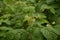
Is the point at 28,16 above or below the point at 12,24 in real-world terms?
above

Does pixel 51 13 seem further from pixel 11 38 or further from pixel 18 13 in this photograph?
pixel 11 38

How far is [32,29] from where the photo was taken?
1.69m

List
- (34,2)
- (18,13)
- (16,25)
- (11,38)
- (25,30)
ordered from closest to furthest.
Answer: (11,38) < (25,30) < (16,25) < (18,13) < (34,2)

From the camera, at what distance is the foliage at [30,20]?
1644 millimetres

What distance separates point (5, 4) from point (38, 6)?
487 millimetres

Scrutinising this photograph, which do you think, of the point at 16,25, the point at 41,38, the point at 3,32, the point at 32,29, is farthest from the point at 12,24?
the point at 41,38

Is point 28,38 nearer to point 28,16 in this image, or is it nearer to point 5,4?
point 28,16

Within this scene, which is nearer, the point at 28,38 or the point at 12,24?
the point at 28,38

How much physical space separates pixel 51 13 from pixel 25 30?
0.53 metres

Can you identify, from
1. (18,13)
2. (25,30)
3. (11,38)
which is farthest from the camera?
(18,13)

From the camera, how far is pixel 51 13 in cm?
207

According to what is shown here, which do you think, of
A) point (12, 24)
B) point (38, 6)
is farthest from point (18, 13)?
point (38, 6)

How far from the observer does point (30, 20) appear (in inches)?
67.9

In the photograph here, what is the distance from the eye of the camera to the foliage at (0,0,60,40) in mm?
1644
